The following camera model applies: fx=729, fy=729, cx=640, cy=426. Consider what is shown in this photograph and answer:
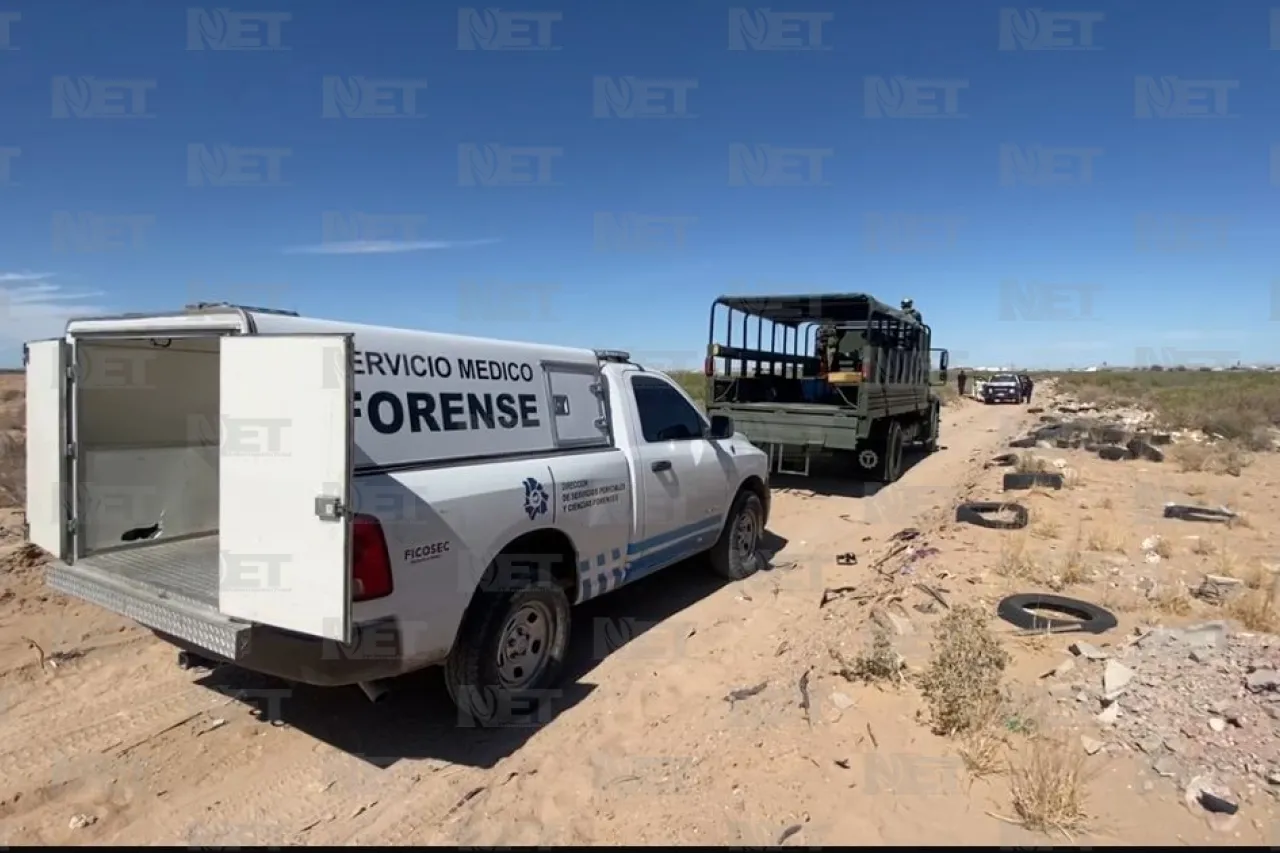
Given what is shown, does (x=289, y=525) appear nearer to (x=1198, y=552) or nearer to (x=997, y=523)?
(x=997, y=523)

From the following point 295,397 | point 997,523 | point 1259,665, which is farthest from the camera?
point 997,523

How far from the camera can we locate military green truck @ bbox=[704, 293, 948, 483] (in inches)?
436

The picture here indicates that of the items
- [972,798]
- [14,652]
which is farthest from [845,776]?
[14,652]

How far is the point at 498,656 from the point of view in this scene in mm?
3939

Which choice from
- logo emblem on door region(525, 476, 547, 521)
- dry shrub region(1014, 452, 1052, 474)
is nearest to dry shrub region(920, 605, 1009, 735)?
logo emblem on door region(525, 476, 547, 521)

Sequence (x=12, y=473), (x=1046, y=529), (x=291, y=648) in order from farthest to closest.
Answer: (x=12, y=473) → (x=1046, y=529) → (x=291, y=648)

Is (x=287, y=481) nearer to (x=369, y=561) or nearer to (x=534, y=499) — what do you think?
(x=369, y=561)

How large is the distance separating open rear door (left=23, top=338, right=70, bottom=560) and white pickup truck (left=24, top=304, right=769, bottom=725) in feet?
0.05

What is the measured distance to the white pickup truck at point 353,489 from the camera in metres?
3.01

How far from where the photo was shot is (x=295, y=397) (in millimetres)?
2969

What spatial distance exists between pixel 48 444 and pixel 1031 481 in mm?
11578

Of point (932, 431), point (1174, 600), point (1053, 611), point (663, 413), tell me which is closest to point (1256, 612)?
point (1174, 600)

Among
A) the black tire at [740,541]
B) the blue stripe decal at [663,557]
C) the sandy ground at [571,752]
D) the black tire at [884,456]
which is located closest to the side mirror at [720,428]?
the black tire at [740,541]

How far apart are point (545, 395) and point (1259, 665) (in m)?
4.18
